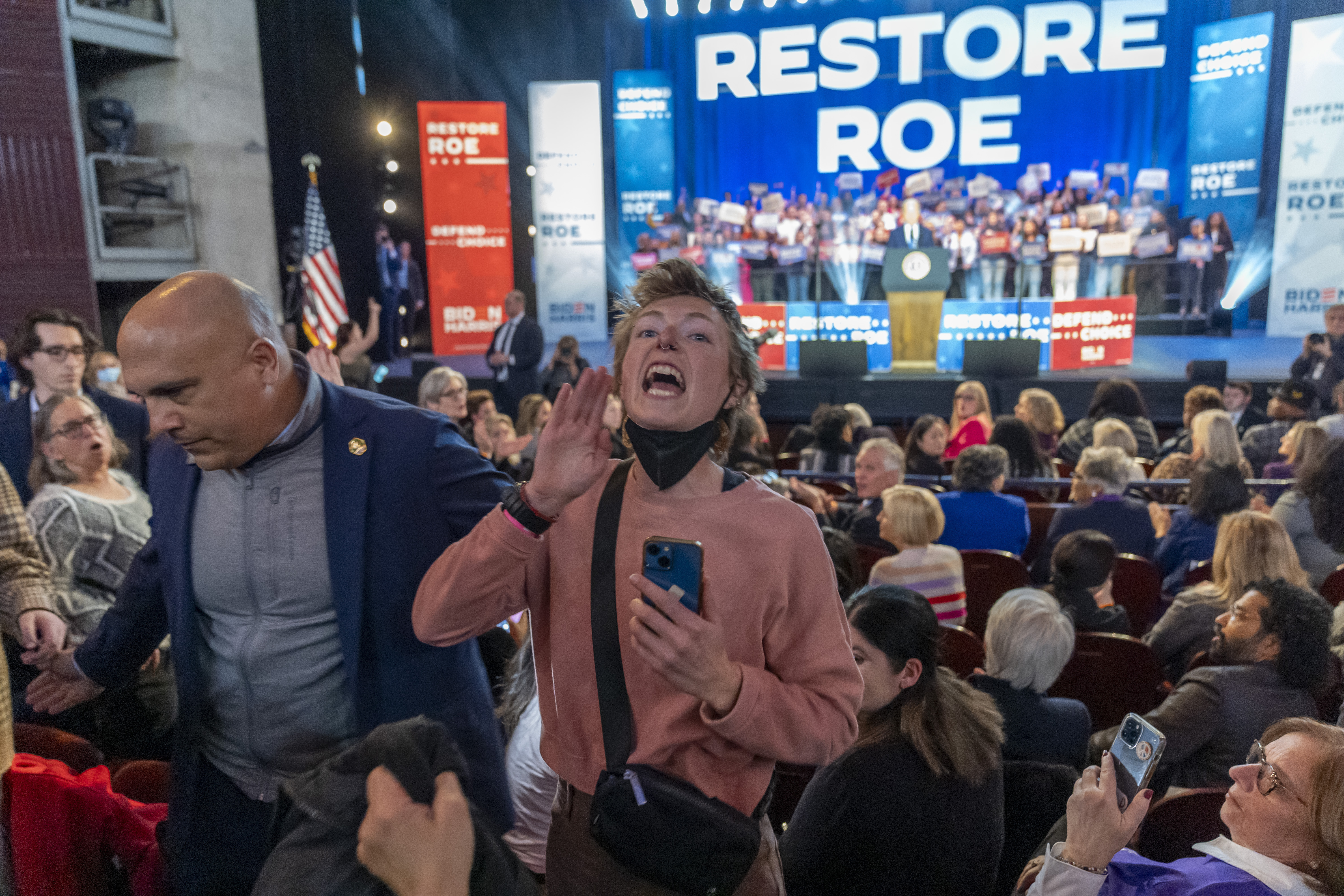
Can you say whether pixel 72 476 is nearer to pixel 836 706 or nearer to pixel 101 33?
pixel 836 706

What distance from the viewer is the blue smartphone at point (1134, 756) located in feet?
3.86

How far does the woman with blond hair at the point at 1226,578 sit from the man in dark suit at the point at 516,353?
5589 mm

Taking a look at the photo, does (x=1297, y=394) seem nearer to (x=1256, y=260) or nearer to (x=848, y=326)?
(x=848, y=326)

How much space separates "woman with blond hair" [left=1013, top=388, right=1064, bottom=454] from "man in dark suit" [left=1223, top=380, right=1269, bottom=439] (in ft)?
4.63

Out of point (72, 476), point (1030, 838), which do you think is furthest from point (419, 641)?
point (72, 476)

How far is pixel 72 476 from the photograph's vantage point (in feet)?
8.49

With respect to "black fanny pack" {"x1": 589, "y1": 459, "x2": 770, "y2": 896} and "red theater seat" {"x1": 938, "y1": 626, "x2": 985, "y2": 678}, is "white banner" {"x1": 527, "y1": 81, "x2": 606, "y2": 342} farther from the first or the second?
"black fanny pack" {"x1": 589, "y1": 459, "x2": 770, "y2": 896}

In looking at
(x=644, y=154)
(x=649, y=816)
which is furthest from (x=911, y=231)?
(x=649, y=816)

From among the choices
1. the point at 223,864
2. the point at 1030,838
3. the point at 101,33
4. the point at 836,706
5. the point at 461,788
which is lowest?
the point at 1030,838

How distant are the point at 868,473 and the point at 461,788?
327cm

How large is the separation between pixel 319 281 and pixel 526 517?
7.50m

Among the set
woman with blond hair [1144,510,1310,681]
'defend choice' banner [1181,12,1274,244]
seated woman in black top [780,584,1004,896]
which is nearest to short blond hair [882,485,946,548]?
woman with blond hair [1144,510,1310,681]

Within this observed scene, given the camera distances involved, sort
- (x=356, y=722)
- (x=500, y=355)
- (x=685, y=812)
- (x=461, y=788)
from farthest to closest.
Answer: (x=500, y=355) → (x=356, y=722) → (x=685, y=812) → (x=461, y=788)

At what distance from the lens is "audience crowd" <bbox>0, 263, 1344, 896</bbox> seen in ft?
3.55
